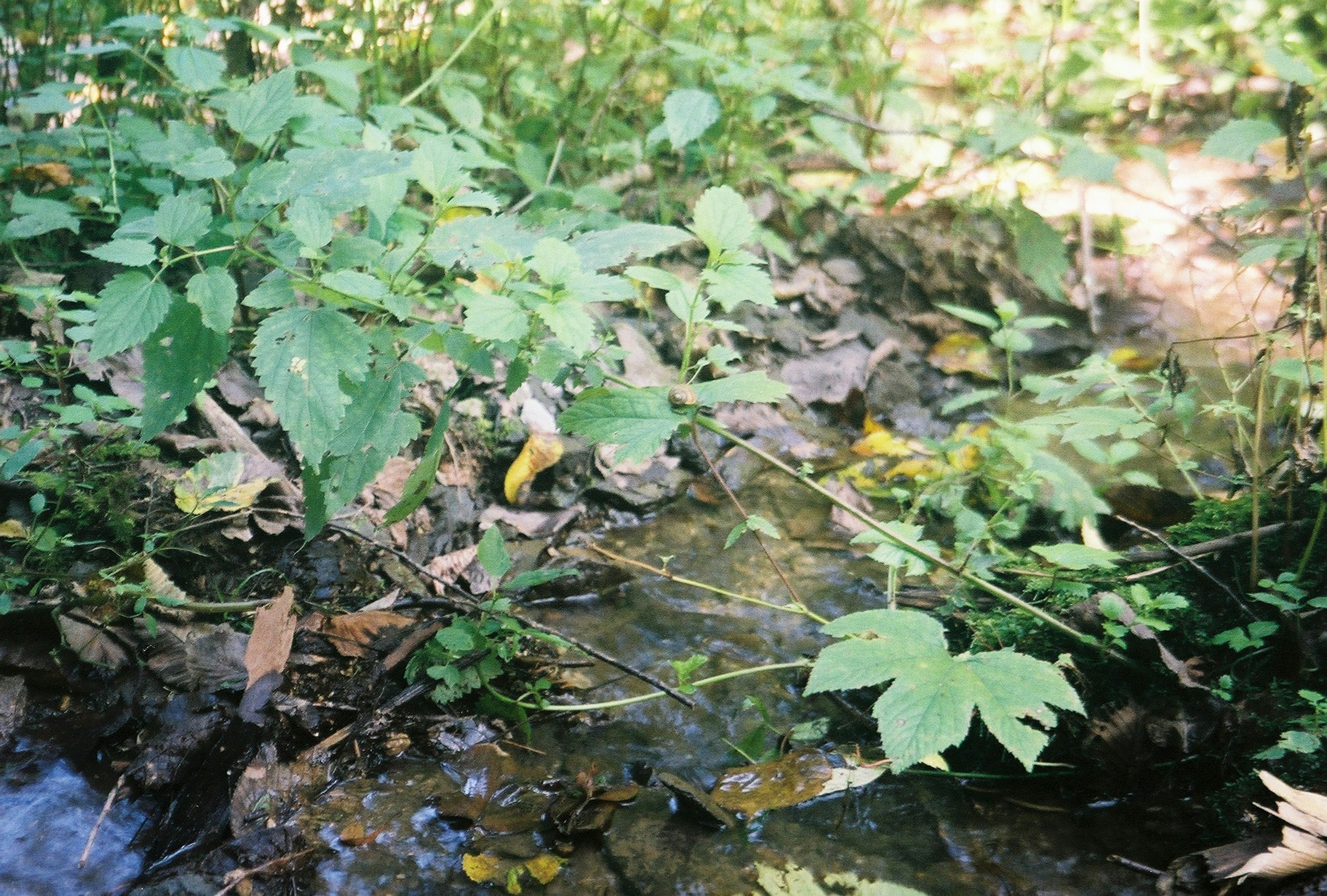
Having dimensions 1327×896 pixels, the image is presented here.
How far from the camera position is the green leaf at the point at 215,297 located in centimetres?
156

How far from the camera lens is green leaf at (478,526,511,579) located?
2021 mm

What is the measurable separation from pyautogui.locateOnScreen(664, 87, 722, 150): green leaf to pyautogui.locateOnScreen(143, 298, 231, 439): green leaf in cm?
193

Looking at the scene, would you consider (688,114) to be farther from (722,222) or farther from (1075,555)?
(1075,555)

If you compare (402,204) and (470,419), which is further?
(402,204)

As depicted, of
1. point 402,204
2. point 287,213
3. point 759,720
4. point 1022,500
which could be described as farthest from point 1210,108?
point 287,213

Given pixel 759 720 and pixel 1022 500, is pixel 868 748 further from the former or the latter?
pixel 1022 500

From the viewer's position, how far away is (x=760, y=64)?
370cm

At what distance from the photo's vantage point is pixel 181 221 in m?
1.60

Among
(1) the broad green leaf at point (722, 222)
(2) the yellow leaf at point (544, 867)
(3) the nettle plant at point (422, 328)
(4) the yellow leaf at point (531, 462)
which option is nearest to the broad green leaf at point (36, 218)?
(3) the nettle plant at point (422, 328)

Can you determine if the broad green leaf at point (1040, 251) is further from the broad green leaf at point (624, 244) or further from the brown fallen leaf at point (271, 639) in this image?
the brown fallen leaf at point (271, 639)

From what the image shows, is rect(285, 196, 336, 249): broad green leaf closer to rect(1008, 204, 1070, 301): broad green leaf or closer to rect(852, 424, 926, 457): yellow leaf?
rect(852, 424, 926, 457): yellow leaf

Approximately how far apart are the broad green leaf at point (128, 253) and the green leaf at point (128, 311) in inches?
1.2

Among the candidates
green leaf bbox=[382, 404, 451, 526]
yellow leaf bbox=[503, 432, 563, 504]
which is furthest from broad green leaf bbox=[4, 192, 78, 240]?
yellow leaf bbox=[503, 432, 563, 504]

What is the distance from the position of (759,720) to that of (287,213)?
1475 mm
